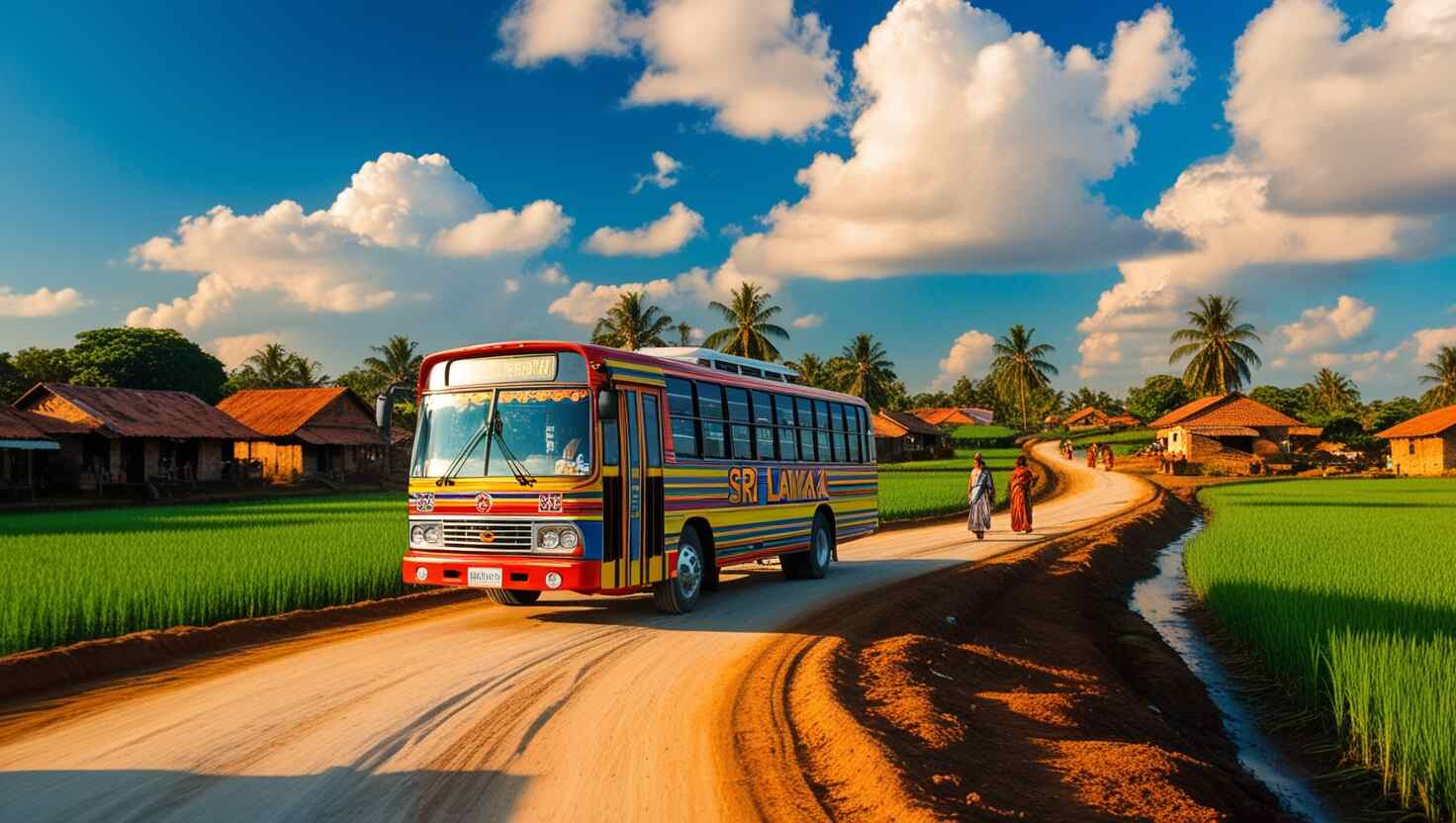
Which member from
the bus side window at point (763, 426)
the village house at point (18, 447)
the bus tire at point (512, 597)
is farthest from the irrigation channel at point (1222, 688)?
the village house at point (18, 447)

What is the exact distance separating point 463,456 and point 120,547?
960cm

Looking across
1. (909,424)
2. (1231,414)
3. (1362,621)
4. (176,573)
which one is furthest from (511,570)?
(909,424)

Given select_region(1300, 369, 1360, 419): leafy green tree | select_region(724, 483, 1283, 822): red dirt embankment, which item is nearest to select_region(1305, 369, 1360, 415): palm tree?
select_region(1300, 369, 1360, 419): leafy green tree

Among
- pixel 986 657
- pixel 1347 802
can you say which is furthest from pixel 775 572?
pixel 1347 802

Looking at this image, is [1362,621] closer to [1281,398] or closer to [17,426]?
[17,426]

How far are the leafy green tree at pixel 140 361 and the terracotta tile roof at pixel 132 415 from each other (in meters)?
25.2

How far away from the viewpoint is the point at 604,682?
7.64 metres

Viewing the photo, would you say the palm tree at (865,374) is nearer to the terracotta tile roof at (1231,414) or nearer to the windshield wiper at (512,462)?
→ the terracotta tile roof at (1231,414)

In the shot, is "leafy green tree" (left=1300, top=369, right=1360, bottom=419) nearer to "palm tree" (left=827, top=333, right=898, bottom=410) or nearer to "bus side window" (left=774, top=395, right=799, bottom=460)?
"palm tree" (left=827, top=333, right=898, bottom=410)

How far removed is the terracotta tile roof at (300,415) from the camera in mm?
48869

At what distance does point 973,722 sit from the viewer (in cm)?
696

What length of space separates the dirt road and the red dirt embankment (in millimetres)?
426

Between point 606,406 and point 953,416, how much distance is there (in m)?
122

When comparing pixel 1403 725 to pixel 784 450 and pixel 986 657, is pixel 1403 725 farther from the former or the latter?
pixel 784 450
